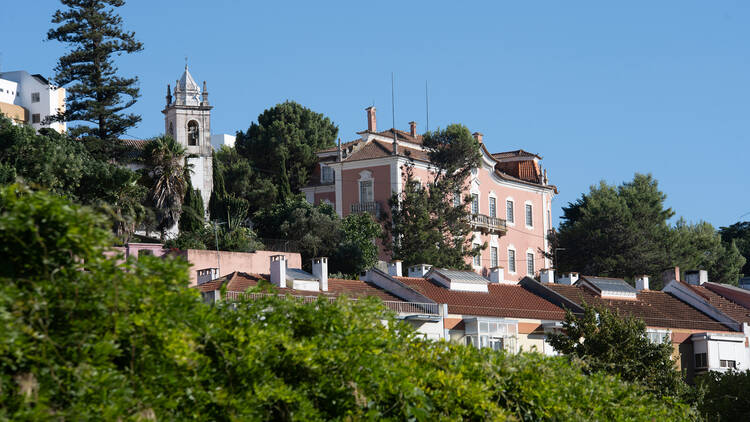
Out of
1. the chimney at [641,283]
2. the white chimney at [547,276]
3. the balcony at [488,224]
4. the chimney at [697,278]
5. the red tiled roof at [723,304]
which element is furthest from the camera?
the balcony at [488,224]

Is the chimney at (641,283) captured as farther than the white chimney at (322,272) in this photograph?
Yes

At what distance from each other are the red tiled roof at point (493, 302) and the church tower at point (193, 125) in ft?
74.9

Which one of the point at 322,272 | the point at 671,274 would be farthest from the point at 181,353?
the point at 671,274

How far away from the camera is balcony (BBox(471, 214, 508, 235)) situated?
61406mm

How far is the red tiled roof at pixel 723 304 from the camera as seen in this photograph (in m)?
48.1

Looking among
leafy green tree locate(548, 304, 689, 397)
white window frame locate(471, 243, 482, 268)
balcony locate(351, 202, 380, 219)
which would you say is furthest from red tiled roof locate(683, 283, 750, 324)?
balcony locate(351, 202, 380, 219)

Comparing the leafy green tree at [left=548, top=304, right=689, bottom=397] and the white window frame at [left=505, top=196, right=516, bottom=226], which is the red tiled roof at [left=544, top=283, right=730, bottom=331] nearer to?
the leafy green tree at [left=548, top=304, right=689, bottom=397]

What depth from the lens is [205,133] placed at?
65.6m

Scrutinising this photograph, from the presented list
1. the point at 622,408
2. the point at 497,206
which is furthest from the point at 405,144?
the point at 622,408

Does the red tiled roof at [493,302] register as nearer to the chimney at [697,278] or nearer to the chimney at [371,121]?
the chimney at [697,278]

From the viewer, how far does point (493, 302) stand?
42.1m

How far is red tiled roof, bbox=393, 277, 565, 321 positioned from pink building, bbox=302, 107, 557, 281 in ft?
46.0

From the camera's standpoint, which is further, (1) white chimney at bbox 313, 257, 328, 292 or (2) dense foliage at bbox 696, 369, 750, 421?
(1) white chimney at bbox 313, 257, 328, 292

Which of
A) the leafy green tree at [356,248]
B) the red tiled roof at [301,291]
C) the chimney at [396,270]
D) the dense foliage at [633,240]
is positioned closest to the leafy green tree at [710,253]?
the dense foliage at [633,240]
